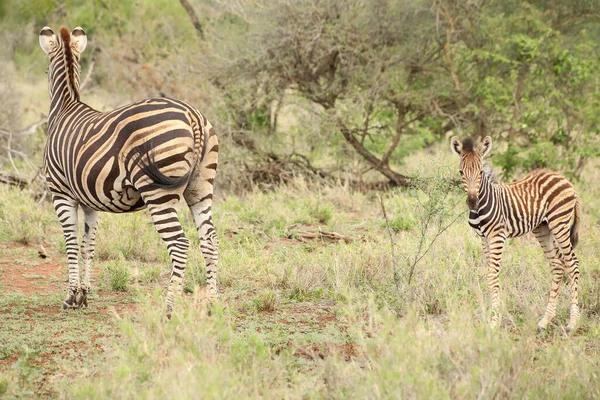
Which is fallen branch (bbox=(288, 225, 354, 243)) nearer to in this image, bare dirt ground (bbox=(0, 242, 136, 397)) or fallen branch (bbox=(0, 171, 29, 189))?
bare dirt ground (bbox=(0, 242, 136, 397))

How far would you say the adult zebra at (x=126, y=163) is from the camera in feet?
21.1

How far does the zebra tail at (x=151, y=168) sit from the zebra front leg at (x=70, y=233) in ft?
3.95

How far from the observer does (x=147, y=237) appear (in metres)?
9.63

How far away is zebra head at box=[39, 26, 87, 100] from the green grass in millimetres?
2014

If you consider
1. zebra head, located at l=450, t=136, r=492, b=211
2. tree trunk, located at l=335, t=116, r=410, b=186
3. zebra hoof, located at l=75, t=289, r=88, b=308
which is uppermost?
tree trunk, located at l=335, t=116, r=410, b=186

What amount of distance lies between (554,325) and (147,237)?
519 cm

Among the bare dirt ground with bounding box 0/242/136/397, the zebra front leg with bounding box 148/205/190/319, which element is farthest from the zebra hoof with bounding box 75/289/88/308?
the zebra front leg with bounding box 148/205/190/319

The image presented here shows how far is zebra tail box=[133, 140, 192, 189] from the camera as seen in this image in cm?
631

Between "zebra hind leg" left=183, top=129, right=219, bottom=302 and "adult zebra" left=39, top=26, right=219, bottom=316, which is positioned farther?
"zebra hind leg" left=183, top=129, right=219, bottom=302

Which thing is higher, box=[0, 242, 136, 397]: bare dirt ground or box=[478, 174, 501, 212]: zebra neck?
box=[478, 174, 501, 212]: zebra neck

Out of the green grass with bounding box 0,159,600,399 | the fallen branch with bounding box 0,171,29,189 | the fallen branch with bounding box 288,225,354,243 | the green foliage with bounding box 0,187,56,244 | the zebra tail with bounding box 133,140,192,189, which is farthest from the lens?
the fallen branch with bounding box 0,171,29,189

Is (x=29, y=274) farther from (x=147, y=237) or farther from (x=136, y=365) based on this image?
(x=136, y=365)

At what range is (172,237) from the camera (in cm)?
663

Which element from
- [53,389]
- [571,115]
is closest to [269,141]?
[571,115]
